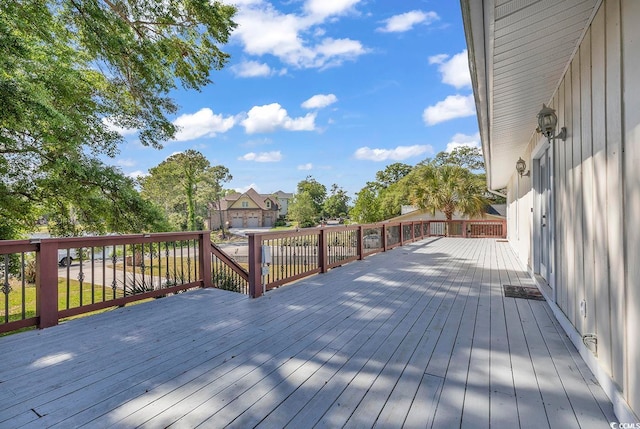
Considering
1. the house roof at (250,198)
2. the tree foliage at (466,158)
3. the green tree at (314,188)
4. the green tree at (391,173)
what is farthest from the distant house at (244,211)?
the tree foliage at (466,158)

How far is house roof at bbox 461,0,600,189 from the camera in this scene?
1927mm

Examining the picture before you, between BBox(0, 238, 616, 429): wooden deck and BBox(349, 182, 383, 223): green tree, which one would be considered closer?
BBox(0, 238, 616, 429): wooden deck

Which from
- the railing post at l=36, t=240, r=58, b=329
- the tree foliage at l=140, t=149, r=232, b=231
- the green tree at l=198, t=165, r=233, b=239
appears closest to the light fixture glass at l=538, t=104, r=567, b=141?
the railing post at l=36, t=240, r=58, b=329

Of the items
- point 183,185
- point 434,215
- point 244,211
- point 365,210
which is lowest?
point 434,215

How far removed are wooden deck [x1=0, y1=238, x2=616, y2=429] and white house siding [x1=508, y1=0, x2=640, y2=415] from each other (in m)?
0.35

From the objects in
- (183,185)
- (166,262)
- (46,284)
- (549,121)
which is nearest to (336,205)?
(183,185)

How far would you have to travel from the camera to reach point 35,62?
521 centimetres

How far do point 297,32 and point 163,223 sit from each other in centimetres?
707

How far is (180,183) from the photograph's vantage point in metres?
26.1

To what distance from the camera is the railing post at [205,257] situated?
4535mm

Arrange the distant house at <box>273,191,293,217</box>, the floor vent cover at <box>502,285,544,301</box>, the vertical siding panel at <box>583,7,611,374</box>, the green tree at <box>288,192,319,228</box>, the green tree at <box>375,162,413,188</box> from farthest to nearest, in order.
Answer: the distant house at <box>273,191,293,217</box> < the green tree at <box>375,162,413,188</box> < the green tree at <box>288,192,319,228</box> < the floor vent cover at <box>502,285,544,301</box> < the vertical siding panel at <box>583,7,611,374</box>

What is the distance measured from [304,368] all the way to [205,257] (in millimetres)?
3011

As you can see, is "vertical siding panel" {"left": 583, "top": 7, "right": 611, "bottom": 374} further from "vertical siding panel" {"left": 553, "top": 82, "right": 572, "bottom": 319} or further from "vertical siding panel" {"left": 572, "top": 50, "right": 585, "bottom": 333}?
"vertical siding panel" {"left": 553, "top": 82, "right": 572, "bottom": 319}

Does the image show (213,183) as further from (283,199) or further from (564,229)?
(564,229)
